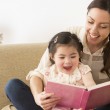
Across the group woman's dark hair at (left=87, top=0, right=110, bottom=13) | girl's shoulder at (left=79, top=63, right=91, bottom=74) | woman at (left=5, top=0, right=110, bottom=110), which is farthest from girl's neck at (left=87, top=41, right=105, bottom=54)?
woman's dark hair at (left=87, top=0, right=110, bottom=13)

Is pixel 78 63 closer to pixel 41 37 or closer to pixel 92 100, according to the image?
pixel 92 100

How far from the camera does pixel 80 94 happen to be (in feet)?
3.79

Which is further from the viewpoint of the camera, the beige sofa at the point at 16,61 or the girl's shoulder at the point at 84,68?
the beige sofa at the point at 16,61

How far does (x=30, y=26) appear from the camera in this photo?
2.29 metres

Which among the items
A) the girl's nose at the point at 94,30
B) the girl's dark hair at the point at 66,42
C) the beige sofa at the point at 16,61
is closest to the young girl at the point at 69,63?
the girl's dark hair at the point at 66,42

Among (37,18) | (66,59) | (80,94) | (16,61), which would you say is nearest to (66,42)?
(66,59)

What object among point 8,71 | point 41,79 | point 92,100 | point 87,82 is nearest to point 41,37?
point 8,71

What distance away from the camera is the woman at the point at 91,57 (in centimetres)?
133

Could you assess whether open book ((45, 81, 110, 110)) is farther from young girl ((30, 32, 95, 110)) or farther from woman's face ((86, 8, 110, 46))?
woman's face ((86, 8, 110, 46))

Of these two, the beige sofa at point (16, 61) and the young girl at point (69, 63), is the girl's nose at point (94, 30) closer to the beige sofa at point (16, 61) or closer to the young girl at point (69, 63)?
the young girl at point (69, 63)

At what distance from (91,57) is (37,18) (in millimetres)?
933

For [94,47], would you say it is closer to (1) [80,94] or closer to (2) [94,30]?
(2) [94,30]

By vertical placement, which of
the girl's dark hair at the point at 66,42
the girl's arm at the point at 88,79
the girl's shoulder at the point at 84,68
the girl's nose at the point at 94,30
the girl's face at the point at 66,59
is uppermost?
the girl's nose at the point at 94,30

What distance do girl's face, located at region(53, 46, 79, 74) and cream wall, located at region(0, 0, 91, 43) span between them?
2.70ft
